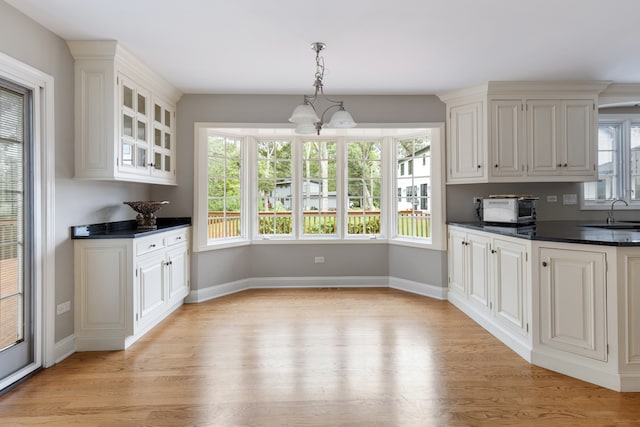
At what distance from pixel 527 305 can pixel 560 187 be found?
228 centimetres

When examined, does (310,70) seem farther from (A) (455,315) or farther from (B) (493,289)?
(A) (455,315)

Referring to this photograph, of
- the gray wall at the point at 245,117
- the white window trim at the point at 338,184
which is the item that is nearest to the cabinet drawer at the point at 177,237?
the white window trim at the point at 338,184

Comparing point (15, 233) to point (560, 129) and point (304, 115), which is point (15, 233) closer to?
point (304, 115)

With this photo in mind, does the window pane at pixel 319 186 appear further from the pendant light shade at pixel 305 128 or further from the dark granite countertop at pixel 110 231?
the pendant light shade at pixel 305 128

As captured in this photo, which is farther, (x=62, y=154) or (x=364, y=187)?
(x=364, y=187)

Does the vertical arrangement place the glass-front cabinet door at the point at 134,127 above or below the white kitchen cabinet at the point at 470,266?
above

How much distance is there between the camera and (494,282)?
3.03 meters

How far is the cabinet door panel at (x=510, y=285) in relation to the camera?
2.64 metres

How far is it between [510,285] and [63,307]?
356cm

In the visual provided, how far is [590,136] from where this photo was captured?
375 cm

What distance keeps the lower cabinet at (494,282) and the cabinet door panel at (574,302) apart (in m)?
0.14

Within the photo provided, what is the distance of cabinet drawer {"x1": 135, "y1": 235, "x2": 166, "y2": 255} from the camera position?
2914mm

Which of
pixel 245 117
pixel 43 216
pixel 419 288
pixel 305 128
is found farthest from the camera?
pixel 419 288

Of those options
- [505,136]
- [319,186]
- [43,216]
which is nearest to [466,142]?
[505,136]
